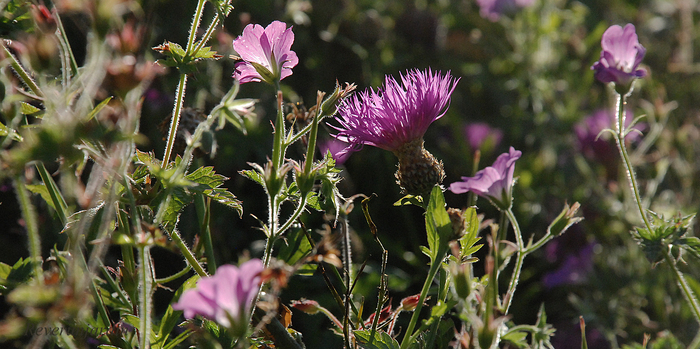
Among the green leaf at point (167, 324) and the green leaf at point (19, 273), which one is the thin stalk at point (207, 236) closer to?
the green leaf at point (167, 324)

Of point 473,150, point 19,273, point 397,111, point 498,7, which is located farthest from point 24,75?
point 498,7

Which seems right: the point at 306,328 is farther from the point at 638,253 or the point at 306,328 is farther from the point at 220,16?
the point at 638,253

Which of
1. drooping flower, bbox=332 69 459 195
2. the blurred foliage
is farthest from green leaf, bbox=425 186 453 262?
the blurred foliage

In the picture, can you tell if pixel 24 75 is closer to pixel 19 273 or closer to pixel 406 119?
pixel 19 273

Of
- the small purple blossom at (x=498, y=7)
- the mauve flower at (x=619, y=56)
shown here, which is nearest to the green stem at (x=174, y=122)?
the mauve flower at (x=619, y=56)

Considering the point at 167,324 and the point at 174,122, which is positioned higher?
the point at 174,122

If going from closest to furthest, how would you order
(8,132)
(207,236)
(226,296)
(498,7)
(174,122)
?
(226,296)
(8,132)
(174,122)
(207,236)
(498,7)
